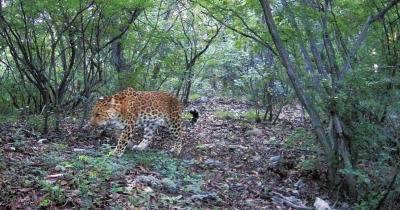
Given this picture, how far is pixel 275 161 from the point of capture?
998cm

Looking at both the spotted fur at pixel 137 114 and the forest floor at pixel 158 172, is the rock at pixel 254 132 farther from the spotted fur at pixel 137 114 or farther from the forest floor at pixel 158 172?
the spotted fur at pixel 137 114

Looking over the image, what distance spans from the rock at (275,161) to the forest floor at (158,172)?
3cm

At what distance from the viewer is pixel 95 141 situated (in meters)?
9.98

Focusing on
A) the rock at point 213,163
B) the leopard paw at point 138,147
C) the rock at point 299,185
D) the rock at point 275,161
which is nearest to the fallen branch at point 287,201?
the rock at point 299,185

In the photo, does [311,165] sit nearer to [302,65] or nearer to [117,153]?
[117,153]

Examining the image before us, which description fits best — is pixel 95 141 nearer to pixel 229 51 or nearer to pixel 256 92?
pixel 256 92

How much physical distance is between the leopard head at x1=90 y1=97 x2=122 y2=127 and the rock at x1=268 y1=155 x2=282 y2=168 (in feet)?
10.3

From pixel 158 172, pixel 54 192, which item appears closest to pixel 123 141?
pixel 158 172

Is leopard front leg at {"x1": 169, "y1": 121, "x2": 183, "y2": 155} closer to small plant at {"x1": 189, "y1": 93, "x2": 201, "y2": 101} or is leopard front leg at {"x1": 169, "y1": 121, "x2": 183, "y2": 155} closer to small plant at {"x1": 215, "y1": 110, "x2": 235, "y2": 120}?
small plant at {"x1": 215, "y1": 110, "x2": 235, "y2": 120}

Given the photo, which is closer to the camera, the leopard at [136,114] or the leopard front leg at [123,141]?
the leopard front leg at [123,141]

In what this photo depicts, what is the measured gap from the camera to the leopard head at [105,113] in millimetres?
9297

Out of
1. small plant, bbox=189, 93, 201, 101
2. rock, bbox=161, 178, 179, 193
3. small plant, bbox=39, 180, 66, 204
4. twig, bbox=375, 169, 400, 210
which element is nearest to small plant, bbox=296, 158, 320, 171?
twig, bbox=375, 169, 400, 210

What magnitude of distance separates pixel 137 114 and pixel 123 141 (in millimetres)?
883

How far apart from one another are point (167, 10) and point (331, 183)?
34.0 feet
